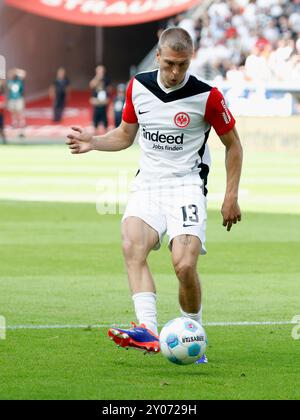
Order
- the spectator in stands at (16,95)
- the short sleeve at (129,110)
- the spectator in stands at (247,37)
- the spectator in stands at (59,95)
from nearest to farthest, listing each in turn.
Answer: the short sleeve at (129,110) < the spectator in stands at (247,37) < the spectator in stands at (16,95) < the spectator in stands at (59,95)

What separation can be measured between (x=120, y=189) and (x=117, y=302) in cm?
1296

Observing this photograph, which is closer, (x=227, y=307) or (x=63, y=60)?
(x=227, y=307)

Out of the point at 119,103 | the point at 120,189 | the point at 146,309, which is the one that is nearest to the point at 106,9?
the point at 119,103

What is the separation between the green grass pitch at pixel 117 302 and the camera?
23.3ft

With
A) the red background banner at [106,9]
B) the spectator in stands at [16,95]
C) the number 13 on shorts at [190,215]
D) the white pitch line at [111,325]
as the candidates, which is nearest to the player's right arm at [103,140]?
the number 13 on shorts at [190,215]

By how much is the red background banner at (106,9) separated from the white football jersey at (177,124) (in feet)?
123

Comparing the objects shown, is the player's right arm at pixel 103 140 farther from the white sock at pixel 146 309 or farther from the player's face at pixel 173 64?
the white sock at pixel 146 309

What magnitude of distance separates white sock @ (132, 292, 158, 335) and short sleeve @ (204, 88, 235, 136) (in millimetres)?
1233

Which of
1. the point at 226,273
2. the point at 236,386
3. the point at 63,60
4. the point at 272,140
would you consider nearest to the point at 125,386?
the point at 236,386

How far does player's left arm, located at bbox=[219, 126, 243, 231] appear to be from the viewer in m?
8.00

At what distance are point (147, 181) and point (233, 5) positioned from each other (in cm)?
3644

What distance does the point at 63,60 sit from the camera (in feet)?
169

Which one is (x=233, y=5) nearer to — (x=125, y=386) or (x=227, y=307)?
(x=227, y=307)

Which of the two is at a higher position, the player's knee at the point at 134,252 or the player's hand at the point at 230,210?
the player's hand at the point at 230,210
